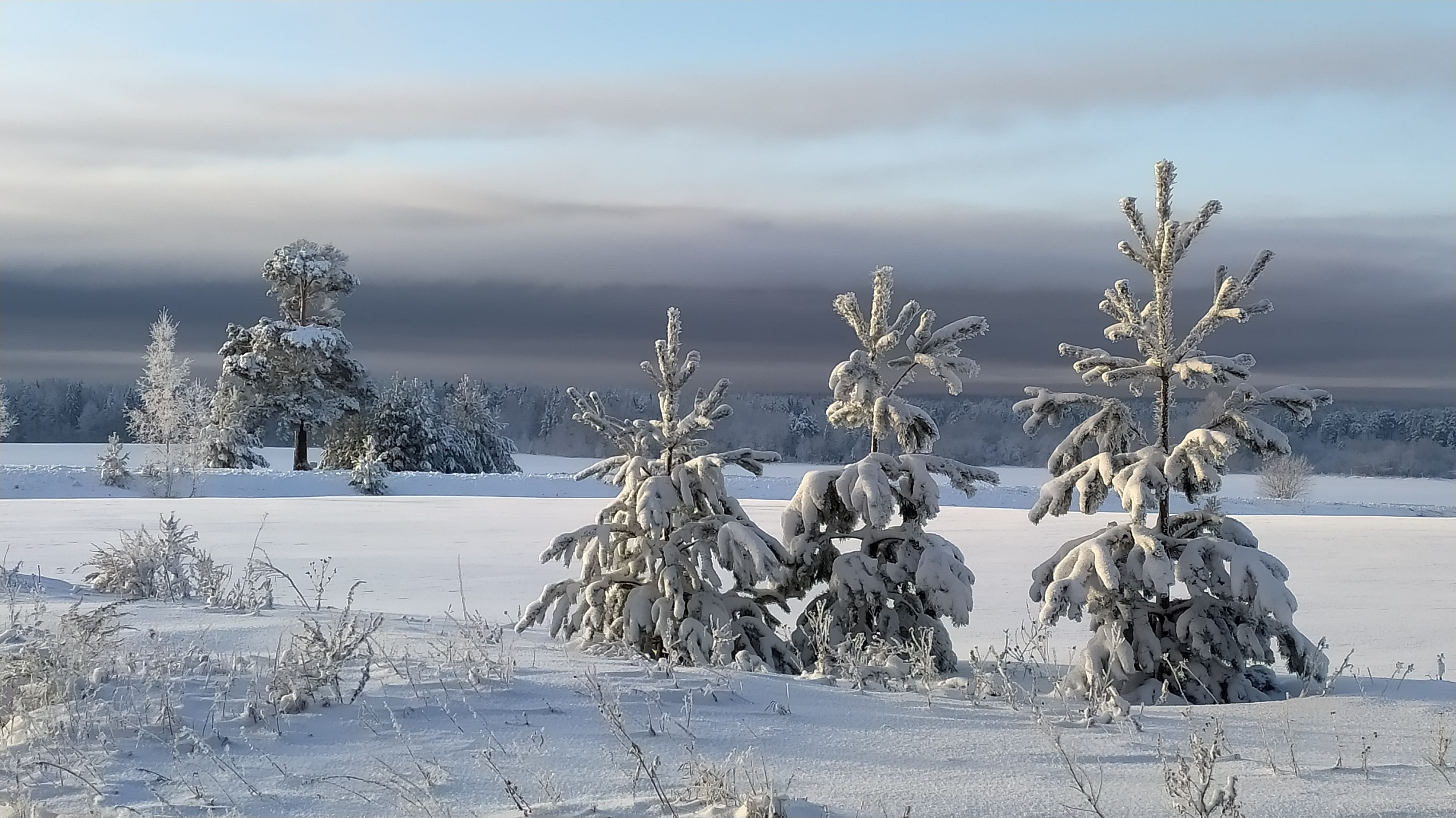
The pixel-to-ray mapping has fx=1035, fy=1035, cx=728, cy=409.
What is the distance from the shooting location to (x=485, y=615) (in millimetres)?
11617

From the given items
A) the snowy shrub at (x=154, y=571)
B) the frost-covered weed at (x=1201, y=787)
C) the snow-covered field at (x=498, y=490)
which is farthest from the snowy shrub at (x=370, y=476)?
the frost-covered weed at (x=1201, y=787)

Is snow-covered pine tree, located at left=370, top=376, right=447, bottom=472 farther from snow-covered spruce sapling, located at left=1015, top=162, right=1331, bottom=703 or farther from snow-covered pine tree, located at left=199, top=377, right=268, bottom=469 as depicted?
snow-covered spruce sapling, located at left=1015, top=162, right=1331, bottom=703

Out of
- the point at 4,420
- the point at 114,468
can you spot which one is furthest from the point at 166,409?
the point at 4,420

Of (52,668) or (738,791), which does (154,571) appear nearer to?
(52,668)

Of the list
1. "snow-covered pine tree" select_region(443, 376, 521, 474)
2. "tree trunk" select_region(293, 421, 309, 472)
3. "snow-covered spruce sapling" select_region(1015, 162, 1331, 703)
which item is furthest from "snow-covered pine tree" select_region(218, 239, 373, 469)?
"snow-covered spruce sapling" select_region(1015, 162, 1331, 703)

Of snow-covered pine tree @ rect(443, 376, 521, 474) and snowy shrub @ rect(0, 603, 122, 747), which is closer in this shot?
snowy shrub @ rect(0, 603, 122, 747)

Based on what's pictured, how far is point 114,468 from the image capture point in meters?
35.2

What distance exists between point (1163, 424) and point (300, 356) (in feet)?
138

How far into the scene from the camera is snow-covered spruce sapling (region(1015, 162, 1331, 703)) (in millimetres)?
7328

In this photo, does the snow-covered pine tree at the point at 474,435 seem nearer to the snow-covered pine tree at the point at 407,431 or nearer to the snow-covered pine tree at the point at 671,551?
the snow-covered pine tree at the point at 407,431

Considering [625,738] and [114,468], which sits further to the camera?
[114,468]

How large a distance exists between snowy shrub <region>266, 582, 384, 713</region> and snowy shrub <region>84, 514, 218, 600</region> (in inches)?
168

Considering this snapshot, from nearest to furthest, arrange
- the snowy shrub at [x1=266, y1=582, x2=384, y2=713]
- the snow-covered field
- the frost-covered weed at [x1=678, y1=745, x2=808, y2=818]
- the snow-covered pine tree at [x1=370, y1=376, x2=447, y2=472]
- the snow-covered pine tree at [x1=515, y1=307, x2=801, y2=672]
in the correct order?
the frost-covered weed at [x1=678, y1=745, x2=808, y2=818] → the snowy shrub at [x1=266, y1=582, x2=384, y2=713] → the snow-covered pine tree at [x1=515, y1=307, x2=801, y2=672] → the snow-covered field → the snow-covered pine tree at [x1=370, y1=376, x2=447, y2=472]

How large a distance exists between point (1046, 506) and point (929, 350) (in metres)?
1.86
